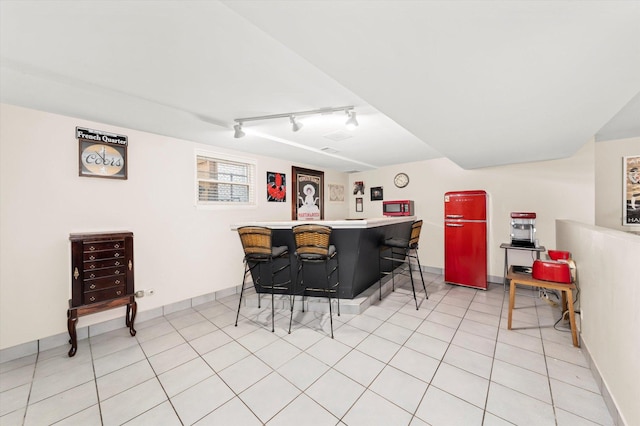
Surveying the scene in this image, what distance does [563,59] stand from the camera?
134 cm

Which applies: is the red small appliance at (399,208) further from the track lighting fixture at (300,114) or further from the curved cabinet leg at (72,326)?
the curved cabinet leg at (72,326)

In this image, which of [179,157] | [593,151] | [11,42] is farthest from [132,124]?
[593,151]

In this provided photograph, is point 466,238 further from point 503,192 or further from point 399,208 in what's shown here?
point 399,208

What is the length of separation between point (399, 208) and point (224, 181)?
3599 millimetres

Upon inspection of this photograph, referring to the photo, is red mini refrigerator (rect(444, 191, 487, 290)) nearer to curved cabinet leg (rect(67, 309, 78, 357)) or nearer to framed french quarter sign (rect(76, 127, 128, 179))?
framed french quarter sign (rect(76, 127, 128, 179))

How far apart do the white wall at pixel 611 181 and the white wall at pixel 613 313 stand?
2.51 metres

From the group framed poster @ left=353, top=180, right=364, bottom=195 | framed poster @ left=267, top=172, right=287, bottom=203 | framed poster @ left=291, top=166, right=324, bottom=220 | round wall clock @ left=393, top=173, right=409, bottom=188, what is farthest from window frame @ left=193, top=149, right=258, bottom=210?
round wall clock @ left=393, top=173, right=409, bottom=188

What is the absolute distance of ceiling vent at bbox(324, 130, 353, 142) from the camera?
10.3ft

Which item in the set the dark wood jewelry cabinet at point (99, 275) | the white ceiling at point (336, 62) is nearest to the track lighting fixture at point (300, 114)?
the white ceiling at point (336, 62)

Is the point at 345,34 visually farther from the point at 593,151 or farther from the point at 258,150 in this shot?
the point at 593,151

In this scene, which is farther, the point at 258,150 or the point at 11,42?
the point at 258,150

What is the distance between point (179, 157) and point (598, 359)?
5068 mm

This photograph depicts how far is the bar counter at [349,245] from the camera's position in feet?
10.00

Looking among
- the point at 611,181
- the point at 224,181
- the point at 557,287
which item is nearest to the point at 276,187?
the point at 224,181
